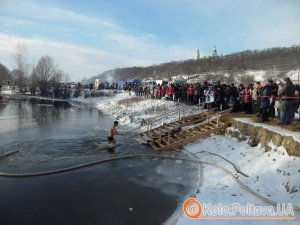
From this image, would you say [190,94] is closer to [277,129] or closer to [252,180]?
[277,129]

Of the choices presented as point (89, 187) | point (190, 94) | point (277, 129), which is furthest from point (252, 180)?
point (190, 94)

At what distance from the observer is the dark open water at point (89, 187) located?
8.91 meters

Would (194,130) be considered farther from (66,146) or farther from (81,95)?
(81,95)

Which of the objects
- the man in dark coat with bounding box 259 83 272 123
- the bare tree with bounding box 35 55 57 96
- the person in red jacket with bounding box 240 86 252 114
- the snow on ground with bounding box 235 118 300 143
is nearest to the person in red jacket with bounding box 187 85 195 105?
the person in red jacket with bounding box 240 86 252 114

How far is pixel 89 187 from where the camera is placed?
1116cm

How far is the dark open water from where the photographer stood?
351 inches

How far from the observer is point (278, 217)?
7.88 metres

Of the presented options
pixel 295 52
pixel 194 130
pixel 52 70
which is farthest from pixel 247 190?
pixel 295 52

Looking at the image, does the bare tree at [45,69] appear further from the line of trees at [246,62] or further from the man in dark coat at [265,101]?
the man in dark coat at [265,101]

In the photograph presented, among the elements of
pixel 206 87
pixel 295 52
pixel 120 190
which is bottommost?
pixel 120 190

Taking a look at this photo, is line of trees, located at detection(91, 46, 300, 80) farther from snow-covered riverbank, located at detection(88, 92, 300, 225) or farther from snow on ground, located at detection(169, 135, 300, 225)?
snow on ground, located at detection(169, 135, 300, 225)

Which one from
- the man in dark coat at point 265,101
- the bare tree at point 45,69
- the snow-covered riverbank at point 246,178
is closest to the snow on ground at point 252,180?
the snow-covered riverbank at point 246,178

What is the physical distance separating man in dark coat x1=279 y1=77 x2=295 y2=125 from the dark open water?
449cm

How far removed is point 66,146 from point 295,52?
10563 centimetres
